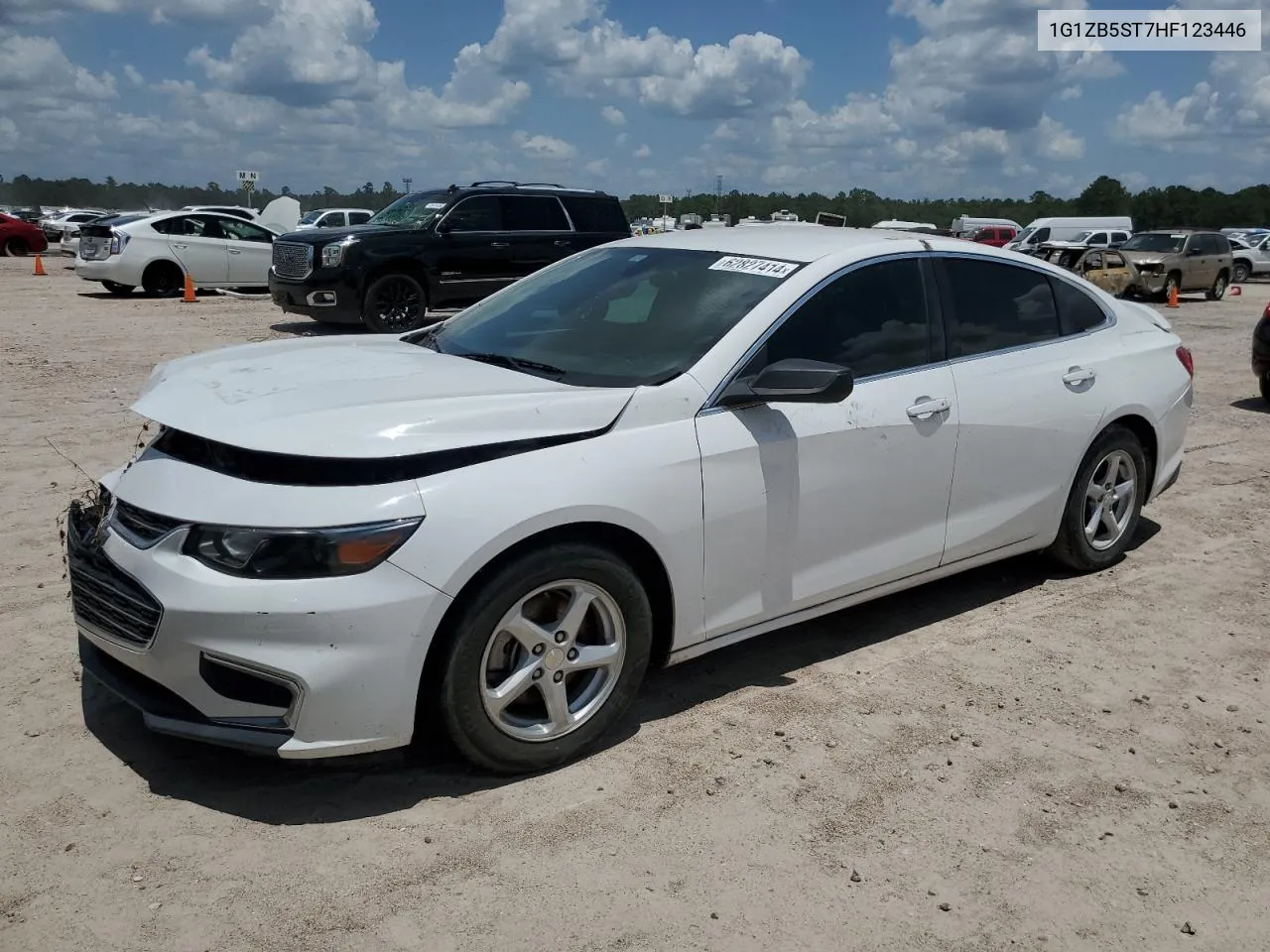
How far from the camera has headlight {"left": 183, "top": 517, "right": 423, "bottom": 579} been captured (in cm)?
299

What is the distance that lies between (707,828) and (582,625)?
2.43 ft

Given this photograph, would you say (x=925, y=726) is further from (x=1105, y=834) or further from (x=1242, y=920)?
(x=1242, y=920)

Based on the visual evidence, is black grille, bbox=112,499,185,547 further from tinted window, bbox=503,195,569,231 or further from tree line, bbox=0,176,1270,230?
tree line, bbox=0,176,1270,230

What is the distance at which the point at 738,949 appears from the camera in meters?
2.69

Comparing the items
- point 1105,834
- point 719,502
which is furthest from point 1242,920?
point 719,502

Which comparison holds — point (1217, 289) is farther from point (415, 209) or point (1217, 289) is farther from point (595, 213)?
point (415, 209)

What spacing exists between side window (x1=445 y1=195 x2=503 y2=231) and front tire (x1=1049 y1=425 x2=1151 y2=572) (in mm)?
10798

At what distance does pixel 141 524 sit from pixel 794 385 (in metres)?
2.07

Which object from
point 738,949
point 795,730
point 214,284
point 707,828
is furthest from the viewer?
point 214,284

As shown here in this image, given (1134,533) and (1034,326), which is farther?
(1134,533)

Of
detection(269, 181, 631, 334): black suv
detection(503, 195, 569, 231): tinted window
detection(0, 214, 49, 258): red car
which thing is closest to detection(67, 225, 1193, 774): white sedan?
detection(269, 181, 631, 334): black suv

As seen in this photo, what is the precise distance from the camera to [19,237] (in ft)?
104

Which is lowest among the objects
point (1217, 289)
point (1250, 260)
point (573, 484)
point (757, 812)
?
point (757, 812)

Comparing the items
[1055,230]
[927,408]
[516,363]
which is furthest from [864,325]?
[1055,230]
